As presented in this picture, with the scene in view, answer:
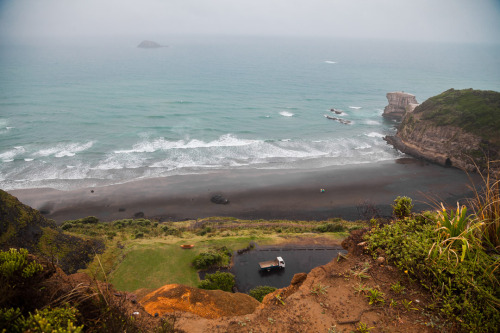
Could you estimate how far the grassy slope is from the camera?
50.1 m

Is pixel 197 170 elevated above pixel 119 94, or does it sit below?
below

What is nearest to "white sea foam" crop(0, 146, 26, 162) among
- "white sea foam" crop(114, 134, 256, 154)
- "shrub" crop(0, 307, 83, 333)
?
"white sea foam" crop(114, 134, 256, 154)

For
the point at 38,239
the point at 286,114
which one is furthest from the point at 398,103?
the point at 38,239

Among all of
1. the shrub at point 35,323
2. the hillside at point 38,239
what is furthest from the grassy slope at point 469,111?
the shrub at point 35,323

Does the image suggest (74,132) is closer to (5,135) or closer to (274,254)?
(5,135)

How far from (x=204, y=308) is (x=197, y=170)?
1493 inches

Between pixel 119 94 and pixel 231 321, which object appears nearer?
pixel 231 321

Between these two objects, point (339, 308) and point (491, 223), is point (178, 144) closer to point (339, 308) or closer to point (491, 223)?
point (339, 308)

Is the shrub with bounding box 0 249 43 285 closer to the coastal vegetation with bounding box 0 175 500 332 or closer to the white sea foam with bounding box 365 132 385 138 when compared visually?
the coastal vegetation with bounding box 0 175 500 332

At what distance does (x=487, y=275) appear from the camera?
652 centimetres

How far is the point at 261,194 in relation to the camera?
41.9 metres

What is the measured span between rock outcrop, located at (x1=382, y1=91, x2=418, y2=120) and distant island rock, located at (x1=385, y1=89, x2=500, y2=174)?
16361mm

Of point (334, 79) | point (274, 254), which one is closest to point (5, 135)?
point (274, 254)

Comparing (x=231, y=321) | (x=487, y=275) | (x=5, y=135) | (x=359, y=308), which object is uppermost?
(x=487, y=275)
